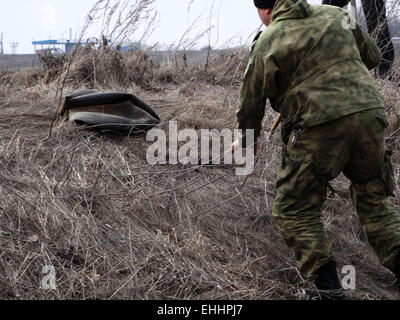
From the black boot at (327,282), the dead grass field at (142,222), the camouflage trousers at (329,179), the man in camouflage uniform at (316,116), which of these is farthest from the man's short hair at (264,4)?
the black boot at (327,282)

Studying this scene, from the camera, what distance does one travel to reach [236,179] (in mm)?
3955

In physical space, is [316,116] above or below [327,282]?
above

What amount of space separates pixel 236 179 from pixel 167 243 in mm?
1068

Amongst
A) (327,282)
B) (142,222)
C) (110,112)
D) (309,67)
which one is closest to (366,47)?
(309,67)

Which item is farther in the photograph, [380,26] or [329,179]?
[380,26]

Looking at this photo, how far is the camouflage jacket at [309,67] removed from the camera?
262 centimetres

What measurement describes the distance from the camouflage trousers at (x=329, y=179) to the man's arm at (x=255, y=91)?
226 millimetres

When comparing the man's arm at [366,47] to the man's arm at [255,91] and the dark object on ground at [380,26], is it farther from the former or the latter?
the dark object on ground at [380,26]

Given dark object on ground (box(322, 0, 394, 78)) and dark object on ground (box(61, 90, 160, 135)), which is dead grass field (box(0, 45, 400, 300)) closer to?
dark object on ground (box(61, 90, 160, 135))

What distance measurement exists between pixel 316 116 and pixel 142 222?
1.32m

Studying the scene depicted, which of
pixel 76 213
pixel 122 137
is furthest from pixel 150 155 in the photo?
pixel 76 213

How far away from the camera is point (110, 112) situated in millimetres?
Answer: 4480

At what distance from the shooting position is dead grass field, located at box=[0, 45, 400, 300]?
108 inches

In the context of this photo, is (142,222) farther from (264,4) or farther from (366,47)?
(366,47)
